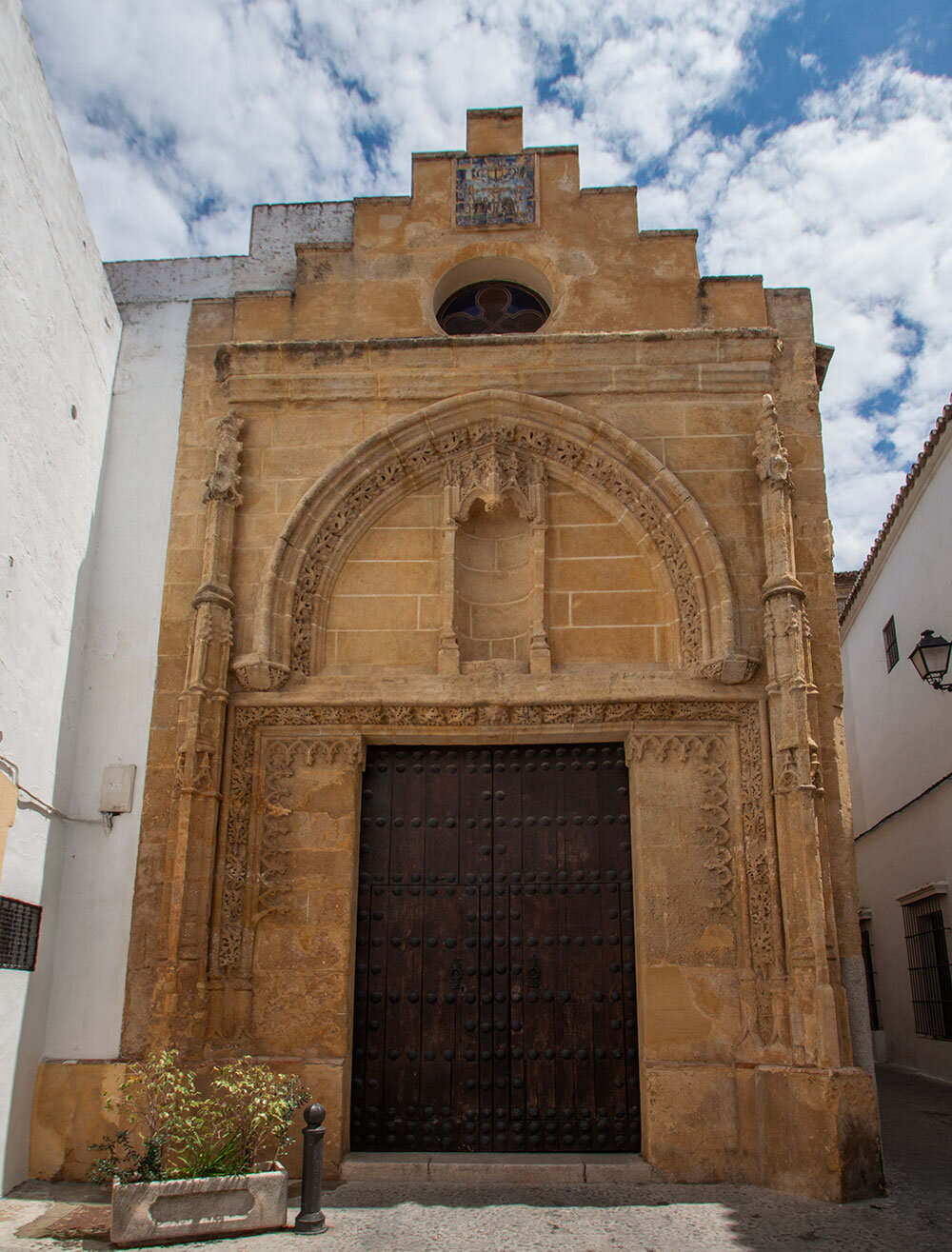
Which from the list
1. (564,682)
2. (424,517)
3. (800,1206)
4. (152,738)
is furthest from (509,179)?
(800,1206)

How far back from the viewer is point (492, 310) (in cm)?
793

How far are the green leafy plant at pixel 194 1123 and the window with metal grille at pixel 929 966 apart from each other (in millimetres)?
7515

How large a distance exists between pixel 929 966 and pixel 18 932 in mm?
9055

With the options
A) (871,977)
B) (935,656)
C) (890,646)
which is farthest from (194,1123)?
(871,977)

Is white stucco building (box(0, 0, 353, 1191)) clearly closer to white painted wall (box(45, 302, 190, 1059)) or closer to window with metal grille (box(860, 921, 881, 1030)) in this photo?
white painted wall (box(45, 302, 190, 1059))

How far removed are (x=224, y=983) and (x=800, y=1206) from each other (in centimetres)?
323

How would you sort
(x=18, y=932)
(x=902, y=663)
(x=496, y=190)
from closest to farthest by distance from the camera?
(x=18, y=932)
(x=496, y=190)
(x=902, y=663)

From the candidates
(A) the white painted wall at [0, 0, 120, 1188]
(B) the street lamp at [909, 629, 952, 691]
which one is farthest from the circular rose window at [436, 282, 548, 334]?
(B) the street lamp at [909, 629, 952, 691]

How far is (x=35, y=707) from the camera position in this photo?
6.06 meters

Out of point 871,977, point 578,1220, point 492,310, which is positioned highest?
point 492,310

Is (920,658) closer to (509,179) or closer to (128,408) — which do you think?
(509,179)

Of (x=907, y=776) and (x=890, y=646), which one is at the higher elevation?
(x=890, y=646)

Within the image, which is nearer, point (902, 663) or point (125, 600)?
point (125, 600)

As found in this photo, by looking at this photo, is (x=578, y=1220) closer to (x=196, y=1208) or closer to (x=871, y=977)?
(x=196, y=1208)
